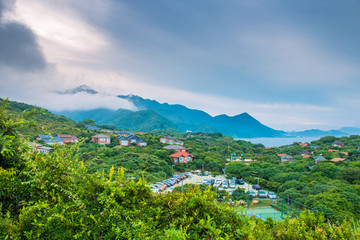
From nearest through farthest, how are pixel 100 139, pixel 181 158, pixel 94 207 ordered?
pixel 94 207, pixel 181 158, pixel 100 139

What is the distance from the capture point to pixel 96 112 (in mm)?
174375

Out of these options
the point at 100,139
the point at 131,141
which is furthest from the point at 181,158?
the point at 100,139

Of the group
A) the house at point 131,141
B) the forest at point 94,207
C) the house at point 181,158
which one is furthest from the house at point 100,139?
the forest at point 94,207

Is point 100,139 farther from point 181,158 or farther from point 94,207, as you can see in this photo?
point 94,207

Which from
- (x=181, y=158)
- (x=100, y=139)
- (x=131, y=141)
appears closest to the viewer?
(x=181, y=158)

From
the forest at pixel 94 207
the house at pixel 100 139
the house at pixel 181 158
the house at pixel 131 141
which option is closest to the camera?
the forest at pixel 94 207

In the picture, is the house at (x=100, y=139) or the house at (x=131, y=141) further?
the house at (x=131, y=141)

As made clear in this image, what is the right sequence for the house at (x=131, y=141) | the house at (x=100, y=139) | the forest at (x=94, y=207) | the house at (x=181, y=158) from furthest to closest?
the house at (x=131, y=141), the house at (x=100, y=139), the house at (x=181, y=158), the forest at (x=94, y=207)

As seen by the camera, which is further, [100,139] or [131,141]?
[131,141]

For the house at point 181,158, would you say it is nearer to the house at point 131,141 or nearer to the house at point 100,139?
the house at point 131,141

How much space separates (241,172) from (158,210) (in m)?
26.4

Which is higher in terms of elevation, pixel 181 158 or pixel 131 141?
pixel 131 141

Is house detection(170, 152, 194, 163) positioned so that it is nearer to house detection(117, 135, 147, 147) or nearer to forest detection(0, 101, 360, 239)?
house detection(117, 135, 147, 147)

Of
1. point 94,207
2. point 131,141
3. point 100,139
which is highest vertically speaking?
point 94,207
